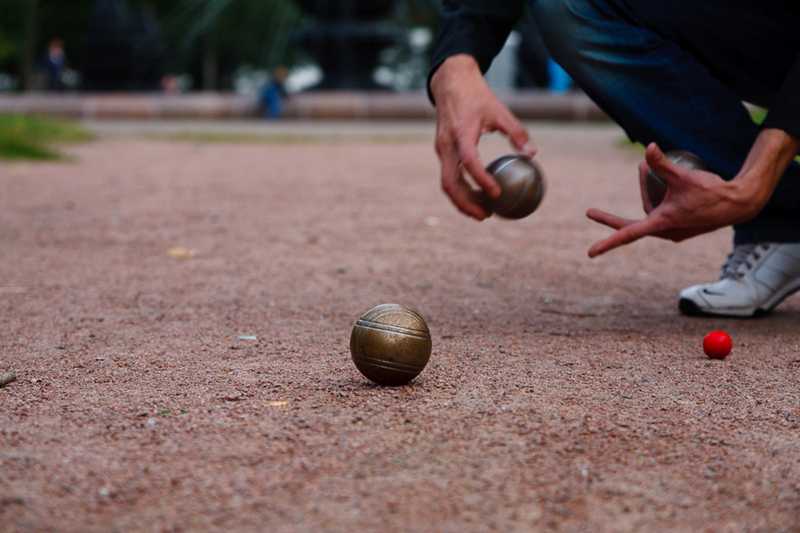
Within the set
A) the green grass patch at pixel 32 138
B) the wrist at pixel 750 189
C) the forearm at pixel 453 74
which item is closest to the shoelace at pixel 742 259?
the wrist at pixel 750 189

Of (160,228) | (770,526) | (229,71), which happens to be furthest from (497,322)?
(229,71)

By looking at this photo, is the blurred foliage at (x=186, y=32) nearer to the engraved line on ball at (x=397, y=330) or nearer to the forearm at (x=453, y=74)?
the forearm at (x=453, y=74)

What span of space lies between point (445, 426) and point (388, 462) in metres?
0.26

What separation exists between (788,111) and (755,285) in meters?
0.87

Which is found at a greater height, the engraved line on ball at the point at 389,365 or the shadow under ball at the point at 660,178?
the shadow under ball at the point at 660,178

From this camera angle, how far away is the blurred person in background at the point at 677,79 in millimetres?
3182

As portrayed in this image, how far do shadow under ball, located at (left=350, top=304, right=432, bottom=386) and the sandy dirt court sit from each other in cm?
5

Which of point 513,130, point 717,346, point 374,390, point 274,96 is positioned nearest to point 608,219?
point 513,130

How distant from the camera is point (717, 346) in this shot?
9.92 feet

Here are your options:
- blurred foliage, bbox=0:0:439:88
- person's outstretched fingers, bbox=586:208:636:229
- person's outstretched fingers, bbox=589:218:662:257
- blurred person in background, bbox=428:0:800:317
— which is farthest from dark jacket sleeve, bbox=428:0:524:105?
blurred foliage, bbox=0:0:439:88

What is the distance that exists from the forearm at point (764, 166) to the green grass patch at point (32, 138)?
8500 millimetres

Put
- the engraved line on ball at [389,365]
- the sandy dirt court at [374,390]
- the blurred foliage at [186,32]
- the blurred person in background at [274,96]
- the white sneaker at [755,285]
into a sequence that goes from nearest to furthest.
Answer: the sandy dirt court at [374,390], the engraved line on ball at [389,365], the white sneaker at [755,285], the blurred person in background at [274,96], the blurred foliage at [186,32]

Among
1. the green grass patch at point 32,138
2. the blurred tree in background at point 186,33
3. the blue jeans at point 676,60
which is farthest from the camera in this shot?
the blurred tree in background at point 186,33

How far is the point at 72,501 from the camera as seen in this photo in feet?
6.18
